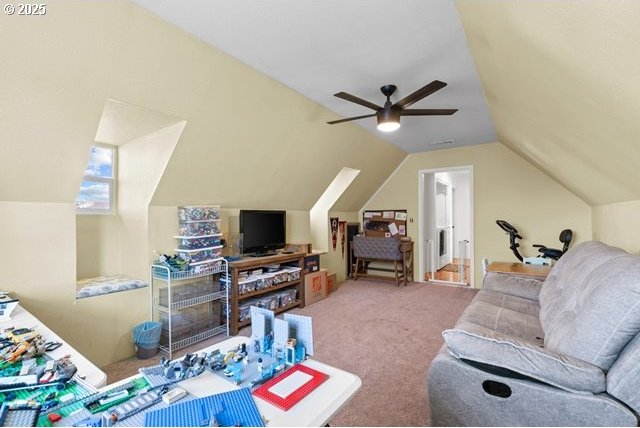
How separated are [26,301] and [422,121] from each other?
14.0 ft

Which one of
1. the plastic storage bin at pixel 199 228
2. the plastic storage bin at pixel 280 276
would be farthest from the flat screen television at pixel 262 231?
the plastic storage bin at pixel 199 228

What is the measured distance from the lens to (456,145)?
513cm

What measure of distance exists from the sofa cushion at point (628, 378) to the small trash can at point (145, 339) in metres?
3.07

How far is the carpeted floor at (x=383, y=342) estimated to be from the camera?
1.98 m

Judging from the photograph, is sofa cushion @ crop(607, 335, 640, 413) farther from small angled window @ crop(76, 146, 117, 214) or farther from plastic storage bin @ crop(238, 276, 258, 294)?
small angled window @ crop(76, 146, 117, 214)

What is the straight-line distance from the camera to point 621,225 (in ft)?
8.70

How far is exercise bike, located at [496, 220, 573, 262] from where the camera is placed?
155 inches

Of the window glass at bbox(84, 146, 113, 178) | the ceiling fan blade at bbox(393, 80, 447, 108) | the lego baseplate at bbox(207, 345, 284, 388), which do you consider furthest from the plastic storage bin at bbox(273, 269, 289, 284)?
the lego baseplate at bbox(207, 345, 284, 388)

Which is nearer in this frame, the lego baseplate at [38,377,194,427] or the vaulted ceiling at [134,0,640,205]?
the lego baseplate at [38,377,194,427]

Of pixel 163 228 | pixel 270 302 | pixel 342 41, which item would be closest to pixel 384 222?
pixel 270 302

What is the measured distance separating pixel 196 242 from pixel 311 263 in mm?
A: 1842

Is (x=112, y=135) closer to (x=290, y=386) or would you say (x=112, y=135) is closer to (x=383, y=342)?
(x=290, y=386)

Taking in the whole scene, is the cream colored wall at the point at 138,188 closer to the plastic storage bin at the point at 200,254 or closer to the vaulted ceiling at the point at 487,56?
the plastic storage bin at the point at 200,254

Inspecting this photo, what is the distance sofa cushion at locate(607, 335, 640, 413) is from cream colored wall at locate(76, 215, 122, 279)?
3.74 meters
